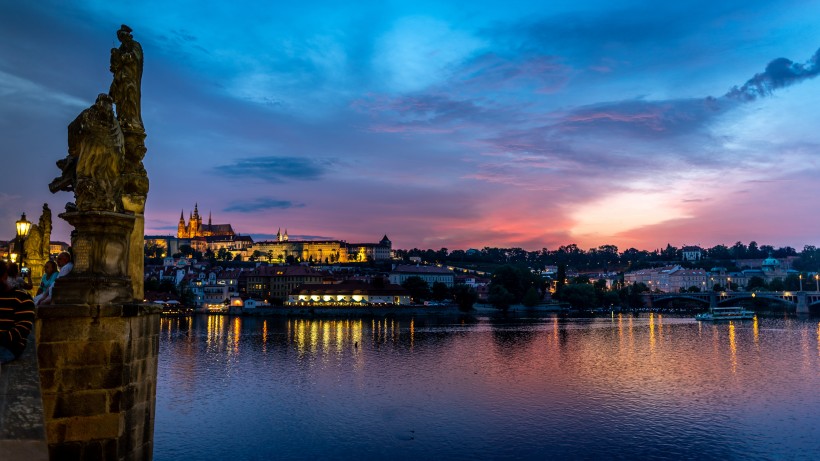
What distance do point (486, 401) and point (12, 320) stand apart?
876 inches

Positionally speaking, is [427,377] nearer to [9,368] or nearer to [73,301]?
[73,301]

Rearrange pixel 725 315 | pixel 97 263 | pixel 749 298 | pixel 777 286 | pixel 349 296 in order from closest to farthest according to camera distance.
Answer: pixel 97 263
pixel 725 315
pixel 349 296
pixel 749 298
pixel 777 286

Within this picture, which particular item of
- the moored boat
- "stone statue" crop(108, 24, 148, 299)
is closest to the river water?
"stone statue" crop(108, 24, 148, 299)

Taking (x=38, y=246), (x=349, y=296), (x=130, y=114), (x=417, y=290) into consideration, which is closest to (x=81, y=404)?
(x=130, y=114)

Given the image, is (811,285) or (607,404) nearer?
(607,404)

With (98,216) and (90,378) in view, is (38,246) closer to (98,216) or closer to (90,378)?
(98,216)

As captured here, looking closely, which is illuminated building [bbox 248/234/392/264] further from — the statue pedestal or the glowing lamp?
the statue pedestal

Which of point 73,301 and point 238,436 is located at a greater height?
point 73,301

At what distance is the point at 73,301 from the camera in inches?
240

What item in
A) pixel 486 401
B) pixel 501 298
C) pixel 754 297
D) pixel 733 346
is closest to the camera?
pixel 486 401

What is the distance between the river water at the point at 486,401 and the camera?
18234 millimetres

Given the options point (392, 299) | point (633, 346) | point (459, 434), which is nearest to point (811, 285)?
point (392, 299)

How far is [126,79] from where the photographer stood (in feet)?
25.7

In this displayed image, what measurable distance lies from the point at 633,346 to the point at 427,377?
21.9 m
